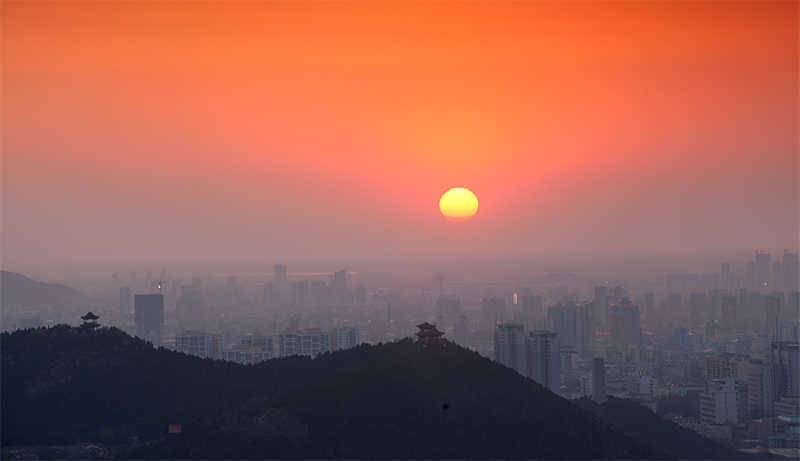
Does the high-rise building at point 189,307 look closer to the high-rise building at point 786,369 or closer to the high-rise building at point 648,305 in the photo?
the high-rise building at point 648,305

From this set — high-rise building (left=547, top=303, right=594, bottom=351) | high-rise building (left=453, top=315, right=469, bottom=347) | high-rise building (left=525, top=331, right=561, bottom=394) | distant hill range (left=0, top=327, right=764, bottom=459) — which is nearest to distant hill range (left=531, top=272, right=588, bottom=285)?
high-rise building (left=547, top=303, right=594, bottom=351)

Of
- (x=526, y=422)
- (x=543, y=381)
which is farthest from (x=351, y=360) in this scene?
(x=543, y=381)

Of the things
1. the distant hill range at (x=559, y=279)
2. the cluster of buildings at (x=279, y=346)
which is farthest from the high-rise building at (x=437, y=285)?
the cluster of buildings at (x=279, y=346)

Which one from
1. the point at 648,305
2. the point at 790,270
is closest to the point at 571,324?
the point at 648,305

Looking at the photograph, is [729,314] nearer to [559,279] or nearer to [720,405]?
[559,279]

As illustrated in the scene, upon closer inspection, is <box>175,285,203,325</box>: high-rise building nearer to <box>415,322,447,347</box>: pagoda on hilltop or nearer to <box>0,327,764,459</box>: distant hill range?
<box>0,327,764,459</box>: distant hill range
